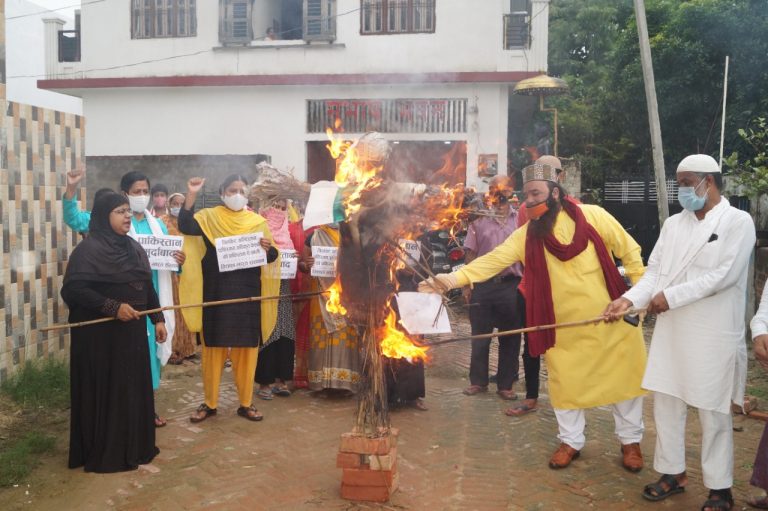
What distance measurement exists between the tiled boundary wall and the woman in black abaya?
1.62 meters

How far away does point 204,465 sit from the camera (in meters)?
5.09

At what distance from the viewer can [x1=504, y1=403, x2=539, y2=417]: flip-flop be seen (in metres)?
6.38

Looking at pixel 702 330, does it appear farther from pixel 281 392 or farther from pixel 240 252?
pixel 281 392

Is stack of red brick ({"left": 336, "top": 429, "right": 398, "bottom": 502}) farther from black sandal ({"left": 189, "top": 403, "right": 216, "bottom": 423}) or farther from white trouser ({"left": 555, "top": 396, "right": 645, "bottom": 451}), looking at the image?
black sandal ({"left": 189, "top": 403, "right": 216, "bottom": 423})

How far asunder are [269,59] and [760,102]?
1120cm

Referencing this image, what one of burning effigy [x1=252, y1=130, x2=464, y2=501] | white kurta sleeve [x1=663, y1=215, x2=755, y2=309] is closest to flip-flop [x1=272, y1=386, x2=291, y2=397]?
burning effigy [x1=252, y1=130, x2=464, y2=501]

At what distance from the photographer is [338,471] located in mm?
4988

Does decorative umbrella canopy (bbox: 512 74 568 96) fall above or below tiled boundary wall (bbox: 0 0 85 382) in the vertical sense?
above

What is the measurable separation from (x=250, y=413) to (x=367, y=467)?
6.66 ft

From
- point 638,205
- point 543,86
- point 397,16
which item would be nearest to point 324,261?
point 543,86

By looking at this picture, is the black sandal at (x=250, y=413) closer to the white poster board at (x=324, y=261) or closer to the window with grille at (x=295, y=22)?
the white poster board at (x=324, y=261)

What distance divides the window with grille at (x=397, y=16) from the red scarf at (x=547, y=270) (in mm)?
11865

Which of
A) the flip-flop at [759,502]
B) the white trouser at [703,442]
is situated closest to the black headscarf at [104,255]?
the white trouser at [703,442]

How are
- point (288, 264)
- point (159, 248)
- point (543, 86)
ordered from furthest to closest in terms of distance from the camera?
point (543, 86) < point (288, 264) < point (159, 248)
